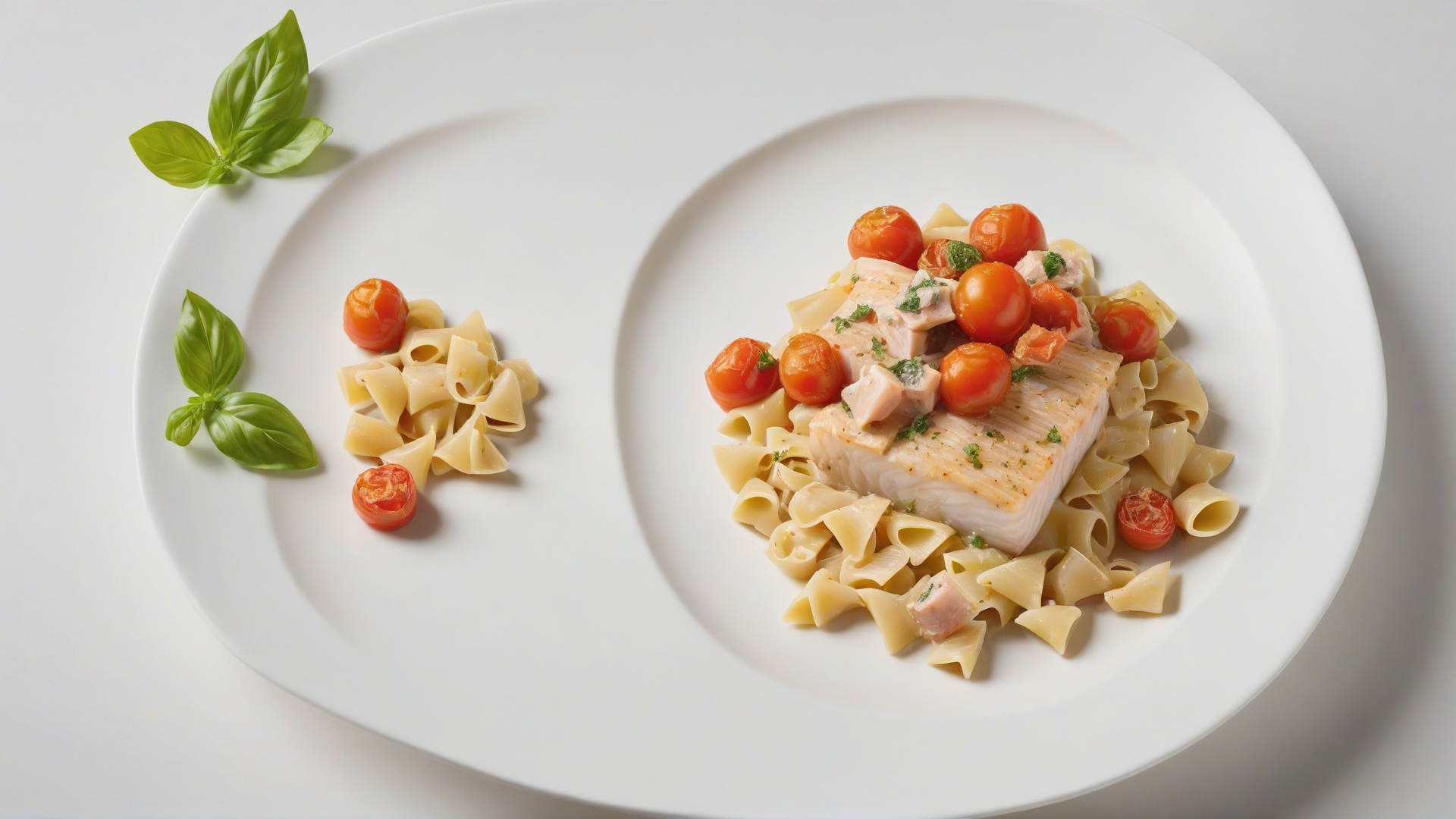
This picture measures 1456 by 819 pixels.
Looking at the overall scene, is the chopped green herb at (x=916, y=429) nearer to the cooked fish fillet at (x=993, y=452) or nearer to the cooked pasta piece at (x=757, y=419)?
the cooked fish fillet at (x=993, y=452)

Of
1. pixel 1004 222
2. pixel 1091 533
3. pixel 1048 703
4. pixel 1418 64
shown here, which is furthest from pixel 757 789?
pixel 1418 64

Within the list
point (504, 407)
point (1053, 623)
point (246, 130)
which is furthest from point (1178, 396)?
point (246, 130)

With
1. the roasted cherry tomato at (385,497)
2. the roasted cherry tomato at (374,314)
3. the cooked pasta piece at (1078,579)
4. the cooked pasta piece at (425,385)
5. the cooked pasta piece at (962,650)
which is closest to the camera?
the cooked pasta piece at (962,650)

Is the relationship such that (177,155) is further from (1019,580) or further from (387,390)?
(1019,580)

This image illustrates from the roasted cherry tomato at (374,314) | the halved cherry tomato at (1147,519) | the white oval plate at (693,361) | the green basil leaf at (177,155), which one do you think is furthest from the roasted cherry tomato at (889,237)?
the green basil leaf at (177,155)

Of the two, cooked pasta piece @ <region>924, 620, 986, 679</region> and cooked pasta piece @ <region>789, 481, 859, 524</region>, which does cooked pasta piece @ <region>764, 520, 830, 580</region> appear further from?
cooked pasta piece @ <region>924, 620, 986, 679</region>

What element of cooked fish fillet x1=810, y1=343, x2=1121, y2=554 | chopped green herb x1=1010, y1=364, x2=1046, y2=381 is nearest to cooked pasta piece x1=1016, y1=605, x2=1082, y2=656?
cooked fish fillet x1=810, y1=343, x2=1121, y2=554
